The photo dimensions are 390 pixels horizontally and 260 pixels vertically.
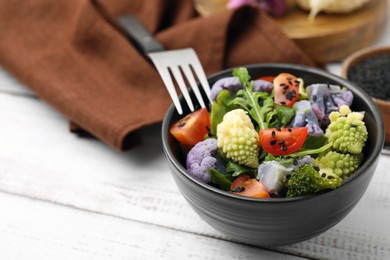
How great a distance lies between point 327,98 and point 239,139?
30 centimetres

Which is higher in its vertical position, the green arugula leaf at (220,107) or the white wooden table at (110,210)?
the green arugula leaf at (220,107)

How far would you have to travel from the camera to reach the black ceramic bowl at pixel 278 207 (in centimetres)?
111

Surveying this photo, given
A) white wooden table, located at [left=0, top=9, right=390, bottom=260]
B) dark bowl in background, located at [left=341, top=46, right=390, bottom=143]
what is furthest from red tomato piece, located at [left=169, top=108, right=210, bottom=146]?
dark bowl in background, located at [left=341, top=46, right=390, bottom=143]

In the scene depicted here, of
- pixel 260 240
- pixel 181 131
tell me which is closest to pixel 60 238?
pixel 181 131

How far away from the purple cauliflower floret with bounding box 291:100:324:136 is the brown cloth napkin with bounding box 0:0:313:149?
0.51 metres

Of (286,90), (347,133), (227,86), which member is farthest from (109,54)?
(347,133)

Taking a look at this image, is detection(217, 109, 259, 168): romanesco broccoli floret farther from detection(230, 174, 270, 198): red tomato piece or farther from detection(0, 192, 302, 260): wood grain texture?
detection(0, 192, 302, 260): wood grain texture

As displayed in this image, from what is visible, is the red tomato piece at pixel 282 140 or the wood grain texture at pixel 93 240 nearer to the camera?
the red tomato piece at pixel 282 140

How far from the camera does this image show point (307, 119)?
1281 millimetres

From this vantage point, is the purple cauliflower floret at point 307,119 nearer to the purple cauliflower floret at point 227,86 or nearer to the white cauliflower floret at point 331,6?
the purple cauliflower floret at point 227,86

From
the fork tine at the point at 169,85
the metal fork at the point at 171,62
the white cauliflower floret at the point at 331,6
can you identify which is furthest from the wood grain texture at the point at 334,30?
the fork tine at the point at 169,85

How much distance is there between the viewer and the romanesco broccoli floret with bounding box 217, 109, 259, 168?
3.92 ft

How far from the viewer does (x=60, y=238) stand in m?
1.41

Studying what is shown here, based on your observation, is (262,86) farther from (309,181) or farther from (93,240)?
(93,240)
